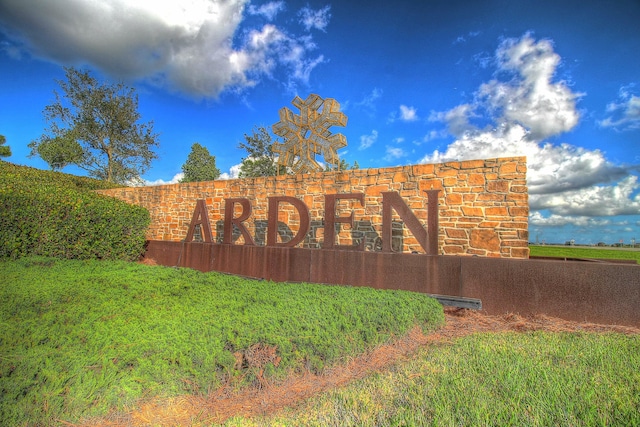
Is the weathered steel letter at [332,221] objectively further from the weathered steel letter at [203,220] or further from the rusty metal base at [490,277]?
the weathered steel letter at [203,220]

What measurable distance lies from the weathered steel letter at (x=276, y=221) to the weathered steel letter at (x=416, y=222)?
163 cm

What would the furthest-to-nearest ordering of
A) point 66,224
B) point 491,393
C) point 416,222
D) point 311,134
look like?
point 311,134
point 66,224
point 416,222
point 491,393

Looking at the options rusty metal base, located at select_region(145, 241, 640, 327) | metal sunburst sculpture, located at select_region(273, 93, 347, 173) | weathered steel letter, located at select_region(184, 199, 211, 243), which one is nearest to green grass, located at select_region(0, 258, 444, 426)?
rusty metal base, located at select_region(145, 241, 640, 327)

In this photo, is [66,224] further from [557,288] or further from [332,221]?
[557,288]

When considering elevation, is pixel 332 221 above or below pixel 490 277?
above

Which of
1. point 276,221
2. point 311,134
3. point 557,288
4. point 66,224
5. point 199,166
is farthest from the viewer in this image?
point 199,166

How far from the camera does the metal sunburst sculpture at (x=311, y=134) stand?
409 inches

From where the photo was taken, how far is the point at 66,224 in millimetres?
8094

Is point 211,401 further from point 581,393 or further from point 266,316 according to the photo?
point 581,393

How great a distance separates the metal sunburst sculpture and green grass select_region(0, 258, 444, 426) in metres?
6.13

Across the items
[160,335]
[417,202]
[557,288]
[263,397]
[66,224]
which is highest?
[417,202]

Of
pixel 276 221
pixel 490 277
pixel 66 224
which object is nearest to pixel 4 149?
pixel 66 224

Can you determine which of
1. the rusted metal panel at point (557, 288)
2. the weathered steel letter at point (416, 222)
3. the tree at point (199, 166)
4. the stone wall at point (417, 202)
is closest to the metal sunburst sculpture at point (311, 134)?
the stone wall at point (417, 202)

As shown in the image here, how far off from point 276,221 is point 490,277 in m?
4.33
